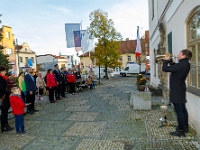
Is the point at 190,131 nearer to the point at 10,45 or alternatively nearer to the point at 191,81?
the point at 191,81

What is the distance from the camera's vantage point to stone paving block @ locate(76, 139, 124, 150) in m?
4.06

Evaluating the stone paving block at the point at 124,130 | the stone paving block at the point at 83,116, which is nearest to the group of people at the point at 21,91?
the stone paving block at the point at 83,116

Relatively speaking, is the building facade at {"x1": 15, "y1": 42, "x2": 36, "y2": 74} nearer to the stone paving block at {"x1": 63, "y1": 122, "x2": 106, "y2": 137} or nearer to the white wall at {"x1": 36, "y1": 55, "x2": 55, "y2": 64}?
the white wall at {"x1": 36, "y1": 55, "x2": 55, "y2": 64}

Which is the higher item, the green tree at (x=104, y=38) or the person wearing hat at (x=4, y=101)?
the green tree at (x=104, y=38)

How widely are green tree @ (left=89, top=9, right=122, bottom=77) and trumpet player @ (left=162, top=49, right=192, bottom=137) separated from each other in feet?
69.0

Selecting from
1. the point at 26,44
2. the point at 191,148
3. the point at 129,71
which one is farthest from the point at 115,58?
the point at 26,44

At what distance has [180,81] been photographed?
13.8 feet

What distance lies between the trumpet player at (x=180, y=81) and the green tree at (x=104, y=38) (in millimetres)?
21025

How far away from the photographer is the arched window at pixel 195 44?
4633 millimetres

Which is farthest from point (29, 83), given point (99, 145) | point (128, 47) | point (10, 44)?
point (128, 47)

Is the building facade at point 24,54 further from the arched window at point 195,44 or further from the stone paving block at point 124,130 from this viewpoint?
the arched window at point 195,44

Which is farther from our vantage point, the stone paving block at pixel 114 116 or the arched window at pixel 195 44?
the stone paving block at pixel 114 116

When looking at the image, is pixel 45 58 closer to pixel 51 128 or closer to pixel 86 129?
pixel 51 128

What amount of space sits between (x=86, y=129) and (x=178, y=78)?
2.78 metres
